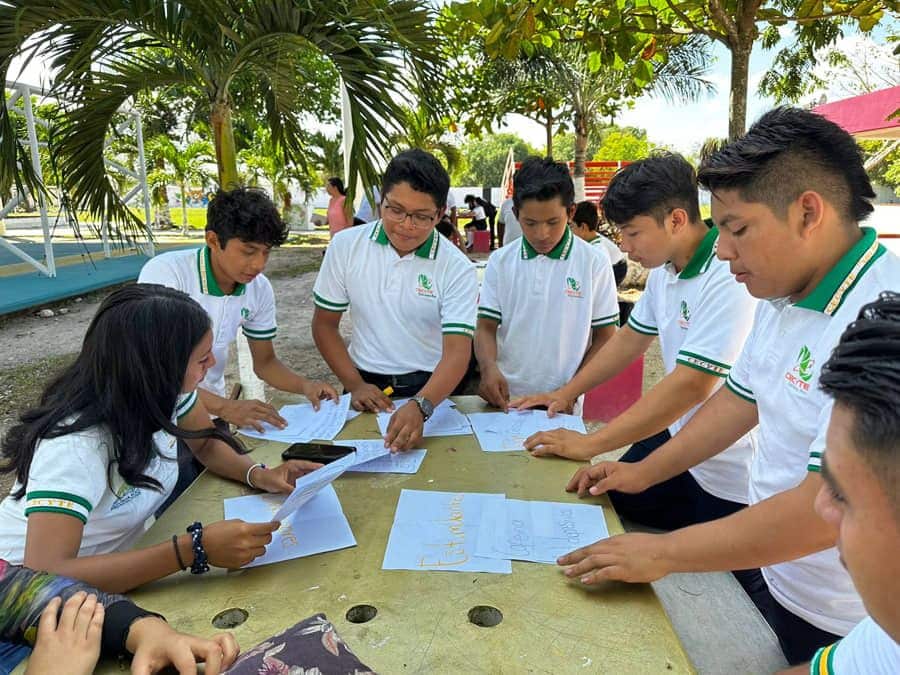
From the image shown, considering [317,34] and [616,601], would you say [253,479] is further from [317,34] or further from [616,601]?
[317,34]

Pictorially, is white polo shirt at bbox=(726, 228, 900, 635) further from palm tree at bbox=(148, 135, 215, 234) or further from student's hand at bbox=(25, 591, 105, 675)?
palm tree at bbox=(148, 135, 215, 234)

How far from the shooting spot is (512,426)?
1.93m

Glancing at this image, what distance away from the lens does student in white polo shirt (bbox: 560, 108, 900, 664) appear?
1.09 meters

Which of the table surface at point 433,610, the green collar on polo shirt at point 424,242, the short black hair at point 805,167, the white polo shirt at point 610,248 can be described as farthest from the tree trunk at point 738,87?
the table surface at point 433,610

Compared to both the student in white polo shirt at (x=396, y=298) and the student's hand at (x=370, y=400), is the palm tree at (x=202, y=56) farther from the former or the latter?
the student's hand at (x=370, y=400)

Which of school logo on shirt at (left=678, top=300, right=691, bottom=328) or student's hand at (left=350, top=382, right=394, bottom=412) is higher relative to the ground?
school logo on shirt at (left=678, top=300, right=691, bottom=328)

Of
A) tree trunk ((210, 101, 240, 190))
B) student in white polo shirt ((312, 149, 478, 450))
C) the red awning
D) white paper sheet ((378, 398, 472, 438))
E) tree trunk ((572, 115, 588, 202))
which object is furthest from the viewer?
tree trunk ((572, 115, 588, 202))

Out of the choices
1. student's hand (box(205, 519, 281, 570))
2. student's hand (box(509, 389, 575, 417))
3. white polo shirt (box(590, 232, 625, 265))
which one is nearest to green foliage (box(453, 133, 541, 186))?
white polo shirt (box(590, 232, 625, 265))

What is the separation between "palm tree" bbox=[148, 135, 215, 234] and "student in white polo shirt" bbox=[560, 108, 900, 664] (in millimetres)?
17879

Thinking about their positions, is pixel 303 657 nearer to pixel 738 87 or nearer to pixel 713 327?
pixel 713 327

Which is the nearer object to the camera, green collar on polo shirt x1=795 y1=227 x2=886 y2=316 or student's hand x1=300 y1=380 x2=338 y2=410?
green collar on polo shirt x1=795 y1=227 x2=886 y2=316

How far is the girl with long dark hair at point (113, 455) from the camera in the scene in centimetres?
107

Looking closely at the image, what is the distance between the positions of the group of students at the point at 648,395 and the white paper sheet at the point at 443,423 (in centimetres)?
7

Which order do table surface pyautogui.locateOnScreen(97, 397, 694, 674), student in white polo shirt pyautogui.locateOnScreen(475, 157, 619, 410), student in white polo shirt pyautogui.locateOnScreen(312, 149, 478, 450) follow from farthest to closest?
student in white polo shirt pyautogui.locateOnScreen(475, 157, 619, 410) → student in white polo shirt pyautogui.locateOnScreen(312, 149, 478, 450) → table surface pyautogui.locateOnScreen(97, 397, 694, 674)
